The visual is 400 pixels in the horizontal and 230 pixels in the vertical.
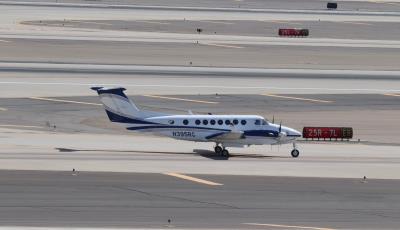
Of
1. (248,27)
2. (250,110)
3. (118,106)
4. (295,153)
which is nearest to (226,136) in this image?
(295,153)

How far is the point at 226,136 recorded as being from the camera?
70688 millimetres

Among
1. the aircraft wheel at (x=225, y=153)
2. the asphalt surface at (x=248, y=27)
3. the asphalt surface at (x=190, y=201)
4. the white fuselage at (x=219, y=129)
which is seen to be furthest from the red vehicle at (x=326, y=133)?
the asphalt surface at (x=248, y=27)

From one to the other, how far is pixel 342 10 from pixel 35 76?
313ft

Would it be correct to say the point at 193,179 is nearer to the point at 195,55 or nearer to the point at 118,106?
the point at 118,106

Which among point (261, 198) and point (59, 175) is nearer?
point (261, 198)

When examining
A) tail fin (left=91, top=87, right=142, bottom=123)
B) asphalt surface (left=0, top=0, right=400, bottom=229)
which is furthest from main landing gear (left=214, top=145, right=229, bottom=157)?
tail fin (left=91, top=87, right=142, bottom=123)

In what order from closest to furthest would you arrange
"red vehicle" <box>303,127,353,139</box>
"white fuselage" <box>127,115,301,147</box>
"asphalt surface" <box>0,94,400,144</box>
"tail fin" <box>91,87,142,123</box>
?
"white fuselage" <box>127,115,301,147</box>
"tail fin" <box>91,87,142,123</box>
"red vehicle" <box>303,127,353,139</box>
"asphalt surface" <box>0,94,400,144</box>

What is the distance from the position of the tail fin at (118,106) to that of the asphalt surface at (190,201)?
10.1 m

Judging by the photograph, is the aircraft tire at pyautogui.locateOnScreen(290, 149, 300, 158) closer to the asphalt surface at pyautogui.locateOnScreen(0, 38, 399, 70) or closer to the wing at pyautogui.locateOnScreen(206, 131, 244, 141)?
the wing at pyautogui.locateOnScreen(206, 131, 244, 141)

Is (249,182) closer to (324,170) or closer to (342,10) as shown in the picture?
(324,170)

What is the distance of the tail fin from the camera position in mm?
71750

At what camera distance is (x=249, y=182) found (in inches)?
2400

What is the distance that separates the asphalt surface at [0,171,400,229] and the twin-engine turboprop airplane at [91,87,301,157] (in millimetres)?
8711

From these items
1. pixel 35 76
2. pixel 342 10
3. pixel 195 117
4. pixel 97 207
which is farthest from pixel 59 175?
pixel 342 10
